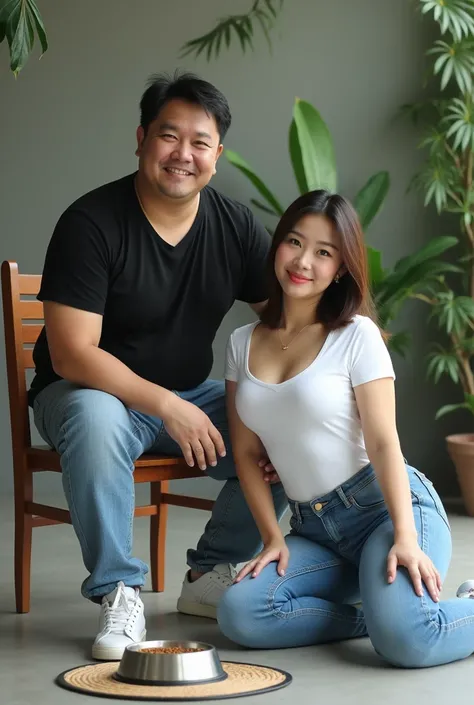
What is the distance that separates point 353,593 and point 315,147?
91.5 inches

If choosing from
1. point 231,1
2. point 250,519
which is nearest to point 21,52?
point 250,519

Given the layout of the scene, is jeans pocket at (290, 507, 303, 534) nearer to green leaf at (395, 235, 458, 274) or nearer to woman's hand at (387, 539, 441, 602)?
woman's hand at (387, 539, 441, 602)

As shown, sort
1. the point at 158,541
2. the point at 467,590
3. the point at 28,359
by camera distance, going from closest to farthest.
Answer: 1. the point at 467,590
2. the point at 28,359
3. the point at 158,541

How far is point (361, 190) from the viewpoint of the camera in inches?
168

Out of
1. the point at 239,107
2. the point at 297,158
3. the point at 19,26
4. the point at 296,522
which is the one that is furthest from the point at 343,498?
the point at 239,107

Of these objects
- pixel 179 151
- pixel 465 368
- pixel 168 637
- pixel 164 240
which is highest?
pixel 179 151

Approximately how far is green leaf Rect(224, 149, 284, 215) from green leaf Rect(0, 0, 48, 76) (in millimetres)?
1978

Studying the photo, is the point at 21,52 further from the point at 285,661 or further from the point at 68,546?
the point at 68,546

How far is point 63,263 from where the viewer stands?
225 centimetres

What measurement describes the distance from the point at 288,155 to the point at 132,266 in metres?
2.37

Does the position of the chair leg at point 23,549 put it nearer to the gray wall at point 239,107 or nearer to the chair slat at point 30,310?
the chair slat at point 30,310

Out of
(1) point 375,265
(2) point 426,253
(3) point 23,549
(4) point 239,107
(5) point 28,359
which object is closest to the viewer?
(3) point 23,549

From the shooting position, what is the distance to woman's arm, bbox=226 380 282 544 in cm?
222

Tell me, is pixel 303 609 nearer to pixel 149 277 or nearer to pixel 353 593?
pixel 353 593
